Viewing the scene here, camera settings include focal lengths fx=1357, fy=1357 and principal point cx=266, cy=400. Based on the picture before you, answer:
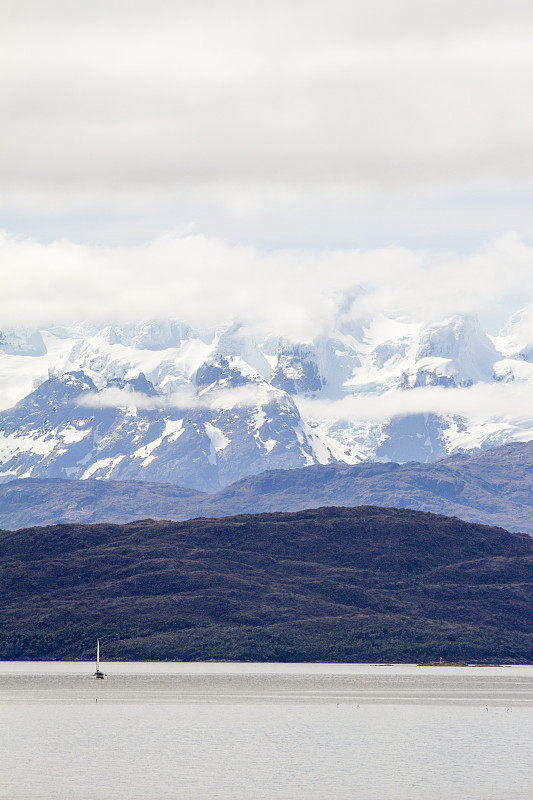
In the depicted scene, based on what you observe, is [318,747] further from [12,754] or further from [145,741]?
[12,754]

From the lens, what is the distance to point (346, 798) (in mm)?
111562

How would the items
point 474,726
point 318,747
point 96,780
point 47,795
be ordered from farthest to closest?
point 474,726
point 318,747
point 96,780
point 47,795

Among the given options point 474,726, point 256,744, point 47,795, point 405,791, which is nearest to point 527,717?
point 474,726

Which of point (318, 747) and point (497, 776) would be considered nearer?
point (497, 776)

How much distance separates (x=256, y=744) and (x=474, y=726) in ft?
131

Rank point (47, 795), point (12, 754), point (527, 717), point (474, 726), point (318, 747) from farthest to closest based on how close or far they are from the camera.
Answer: point (527, 717)
point (474, 726)
point (318, 747)
point (12, 754)
point (47, 795)

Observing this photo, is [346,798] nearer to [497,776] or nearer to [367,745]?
[497,776]

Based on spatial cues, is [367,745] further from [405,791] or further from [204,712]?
[204,712]

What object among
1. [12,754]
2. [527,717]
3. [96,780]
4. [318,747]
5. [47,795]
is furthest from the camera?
[527,717]

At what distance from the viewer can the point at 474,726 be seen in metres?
178

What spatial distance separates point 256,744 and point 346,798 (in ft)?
130

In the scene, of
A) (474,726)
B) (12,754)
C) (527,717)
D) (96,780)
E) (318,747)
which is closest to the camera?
(96,780)

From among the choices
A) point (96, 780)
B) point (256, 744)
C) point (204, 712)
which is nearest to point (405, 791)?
point (96, 780)

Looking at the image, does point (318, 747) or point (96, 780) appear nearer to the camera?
point (96, 780)
